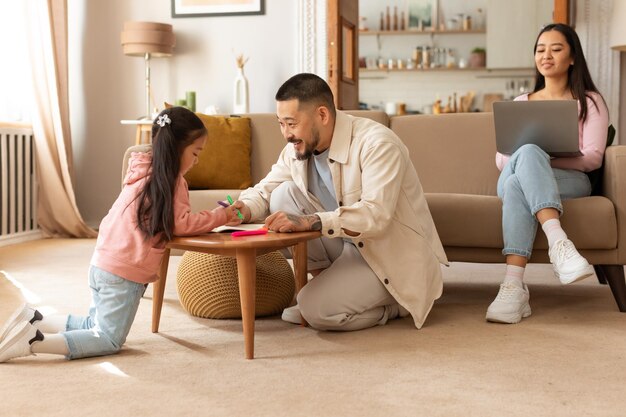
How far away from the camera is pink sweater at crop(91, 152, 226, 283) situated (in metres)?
2.32

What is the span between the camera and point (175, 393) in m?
1.98

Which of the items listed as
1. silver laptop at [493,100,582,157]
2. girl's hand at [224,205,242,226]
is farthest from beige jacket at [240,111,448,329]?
silver laptop at [493,100,582,157]

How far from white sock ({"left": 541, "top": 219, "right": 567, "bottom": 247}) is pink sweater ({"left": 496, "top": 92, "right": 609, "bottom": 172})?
39cm

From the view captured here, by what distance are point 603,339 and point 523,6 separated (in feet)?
18.6

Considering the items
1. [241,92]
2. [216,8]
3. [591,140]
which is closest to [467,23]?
[216,8]

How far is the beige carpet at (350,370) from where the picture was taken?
1.88 m

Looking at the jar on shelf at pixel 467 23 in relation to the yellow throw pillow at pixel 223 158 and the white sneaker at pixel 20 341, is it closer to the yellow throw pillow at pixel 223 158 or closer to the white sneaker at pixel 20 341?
the yellow throw pillow at pixel 223 158

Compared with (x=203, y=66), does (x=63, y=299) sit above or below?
below

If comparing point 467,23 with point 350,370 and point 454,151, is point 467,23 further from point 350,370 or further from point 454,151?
point 350,370

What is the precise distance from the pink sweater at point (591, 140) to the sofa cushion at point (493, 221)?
0.16 metres

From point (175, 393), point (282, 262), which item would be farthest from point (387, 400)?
point (282, 262)

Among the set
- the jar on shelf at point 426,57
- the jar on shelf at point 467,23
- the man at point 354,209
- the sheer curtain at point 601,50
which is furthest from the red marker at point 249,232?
the jar on shelf at point 467,23

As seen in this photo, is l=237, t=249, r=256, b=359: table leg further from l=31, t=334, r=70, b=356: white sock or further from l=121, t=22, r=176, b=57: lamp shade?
l=121, t=22, r=176, b=57: lamp shade

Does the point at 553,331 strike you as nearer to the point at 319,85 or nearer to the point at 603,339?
the point at 603,339
